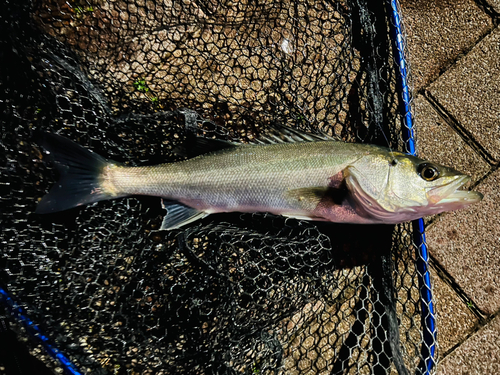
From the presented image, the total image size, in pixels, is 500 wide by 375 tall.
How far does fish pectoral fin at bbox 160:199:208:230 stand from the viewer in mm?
2232

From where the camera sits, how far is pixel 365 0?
95.7 inches

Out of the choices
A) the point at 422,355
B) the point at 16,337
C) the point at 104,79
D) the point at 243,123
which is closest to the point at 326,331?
the point at 422,355

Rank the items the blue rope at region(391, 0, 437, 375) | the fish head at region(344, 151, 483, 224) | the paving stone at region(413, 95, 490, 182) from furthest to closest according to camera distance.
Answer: the paving stone at region(413, 95, 490, 182)
the blue rope at region(391, 0, 437, 375)
the fish head at region(344, 151, 483, 224)

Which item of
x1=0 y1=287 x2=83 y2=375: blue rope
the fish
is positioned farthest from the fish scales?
x1=0 y1=287 x2=83 y2=375: blue rope

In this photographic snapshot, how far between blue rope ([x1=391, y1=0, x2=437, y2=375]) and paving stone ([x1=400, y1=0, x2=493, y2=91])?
21.8 inches

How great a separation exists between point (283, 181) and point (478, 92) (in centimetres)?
191

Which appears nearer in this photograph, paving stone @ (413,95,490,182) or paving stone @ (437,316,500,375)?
paving stone @ (437,316,500,375)

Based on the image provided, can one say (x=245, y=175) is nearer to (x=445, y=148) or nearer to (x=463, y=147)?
(x=445, y=148)

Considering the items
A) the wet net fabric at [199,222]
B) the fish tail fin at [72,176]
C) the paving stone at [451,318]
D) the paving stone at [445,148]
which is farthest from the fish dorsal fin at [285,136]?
the paving stone at [451,318]

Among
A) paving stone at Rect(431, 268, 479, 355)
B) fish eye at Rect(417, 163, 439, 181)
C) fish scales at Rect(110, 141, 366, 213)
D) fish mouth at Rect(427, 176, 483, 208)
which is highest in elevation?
fish scales at Rect(110, 141, 366, 213)

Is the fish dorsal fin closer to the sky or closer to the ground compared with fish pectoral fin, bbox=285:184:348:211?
closer to the sky

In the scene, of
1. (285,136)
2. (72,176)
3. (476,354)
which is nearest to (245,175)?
(285,136)

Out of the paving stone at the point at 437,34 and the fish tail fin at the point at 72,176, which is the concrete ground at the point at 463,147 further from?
the fish tail fin at the point at 72,176

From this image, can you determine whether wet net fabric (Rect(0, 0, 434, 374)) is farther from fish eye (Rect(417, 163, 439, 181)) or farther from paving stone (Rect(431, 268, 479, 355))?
fish eye (Rect(417, 163, 439, 181))
